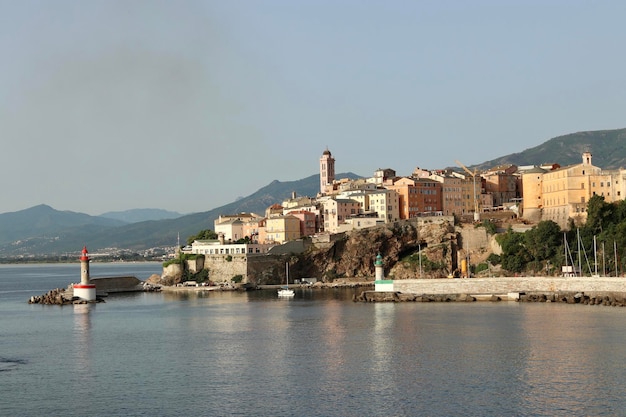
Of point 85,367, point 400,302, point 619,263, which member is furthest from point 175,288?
point 85,367

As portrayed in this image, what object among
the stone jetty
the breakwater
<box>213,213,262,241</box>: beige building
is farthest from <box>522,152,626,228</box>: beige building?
the stone jetty

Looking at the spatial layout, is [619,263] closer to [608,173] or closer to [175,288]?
[608,173]

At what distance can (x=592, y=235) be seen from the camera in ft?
229

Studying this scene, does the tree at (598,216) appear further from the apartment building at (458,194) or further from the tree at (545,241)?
the apartment building at (458,194)

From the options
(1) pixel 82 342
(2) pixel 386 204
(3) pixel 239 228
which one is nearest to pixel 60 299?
(1) pixel 82 342

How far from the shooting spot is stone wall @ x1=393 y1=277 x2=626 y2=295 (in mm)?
57500

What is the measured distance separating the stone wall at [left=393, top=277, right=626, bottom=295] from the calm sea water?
4.31 meters

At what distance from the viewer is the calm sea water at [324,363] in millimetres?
28156

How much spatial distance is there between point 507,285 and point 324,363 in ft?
96.4

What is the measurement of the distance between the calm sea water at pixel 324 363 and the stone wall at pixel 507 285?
4.31m

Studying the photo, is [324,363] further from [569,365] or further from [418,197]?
[418,197]

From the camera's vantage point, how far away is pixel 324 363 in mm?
35250

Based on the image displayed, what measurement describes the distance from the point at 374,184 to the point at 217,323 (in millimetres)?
54457

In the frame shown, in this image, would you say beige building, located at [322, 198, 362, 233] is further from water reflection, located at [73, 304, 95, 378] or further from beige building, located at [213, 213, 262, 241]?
water reflection, located at [73, 304, 95, 378]
